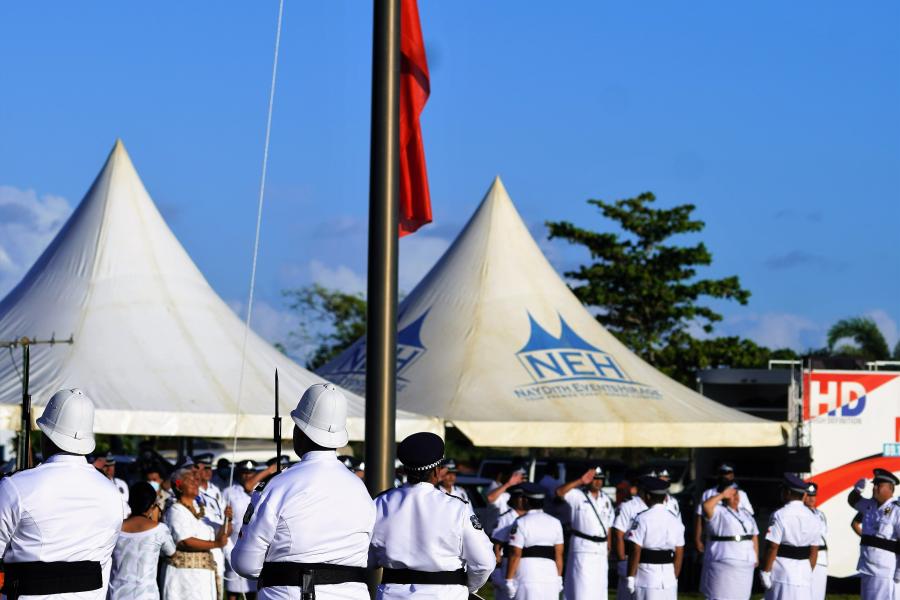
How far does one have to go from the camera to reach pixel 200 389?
638 inches

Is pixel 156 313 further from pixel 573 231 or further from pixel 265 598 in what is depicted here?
pixel 573 231

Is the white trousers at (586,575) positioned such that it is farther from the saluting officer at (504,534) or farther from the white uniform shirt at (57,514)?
the white uniform shirt at (57,514)

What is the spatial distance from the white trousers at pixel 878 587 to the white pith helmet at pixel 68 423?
10.6 meters

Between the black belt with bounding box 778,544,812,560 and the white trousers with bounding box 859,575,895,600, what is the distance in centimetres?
109

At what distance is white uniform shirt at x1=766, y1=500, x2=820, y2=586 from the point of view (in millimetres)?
14492

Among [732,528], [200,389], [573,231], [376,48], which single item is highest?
[573,231]

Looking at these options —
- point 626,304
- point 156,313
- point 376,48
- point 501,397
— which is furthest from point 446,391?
point 626,304

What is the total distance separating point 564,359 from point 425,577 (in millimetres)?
12867

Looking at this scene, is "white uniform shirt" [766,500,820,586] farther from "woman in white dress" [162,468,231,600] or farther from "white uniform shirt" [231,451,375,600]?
"white uniform shirt" [231,451,375,600]

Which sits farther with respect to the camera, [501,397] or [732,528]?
[501,397]

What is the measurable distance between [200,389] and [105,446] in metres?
38.1

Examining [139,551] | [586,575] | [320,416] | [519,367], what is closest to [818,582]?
[586,575]

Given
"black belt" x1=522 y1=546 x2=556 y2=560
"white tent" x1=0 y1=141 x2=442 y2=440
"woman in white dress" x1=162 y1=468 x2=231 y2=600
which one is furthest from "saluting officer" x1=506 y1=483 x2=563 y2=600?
"woman in white dress" x1=162 y1=468 x2=231 y2=600

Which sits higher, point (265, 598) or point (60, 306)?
point (60, 306)
